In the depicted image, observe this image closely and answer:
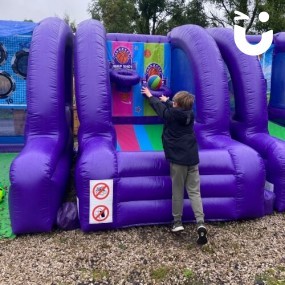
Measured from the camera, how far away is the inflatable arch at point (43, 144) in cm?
288

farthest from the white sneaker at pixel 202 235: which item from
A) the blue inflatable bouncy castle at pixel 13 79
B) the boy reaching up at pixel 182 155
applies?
the blue inflatable bouncy castle at pixel 13 79

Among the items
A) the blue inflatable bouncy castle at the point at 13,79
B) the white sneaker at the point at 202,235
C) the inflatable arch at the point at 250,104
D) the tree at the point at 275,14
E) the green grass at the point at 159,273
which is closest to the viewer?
the green grass at the point at 159,273

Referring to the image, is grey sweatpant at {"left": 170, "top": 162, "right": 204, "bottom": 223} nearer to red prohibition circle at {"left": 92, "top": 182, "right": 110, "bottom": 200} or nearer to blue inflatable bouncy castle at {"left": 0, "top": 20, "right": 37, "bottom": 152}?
red prohibition circle at {"left": 92, "top": 182, "right": 110, "bottom": 200}

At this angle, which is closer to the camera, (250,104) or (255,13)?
(250,104)

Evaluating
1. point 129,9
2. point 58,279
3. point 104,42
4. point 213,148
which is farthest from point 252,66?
point 129,9

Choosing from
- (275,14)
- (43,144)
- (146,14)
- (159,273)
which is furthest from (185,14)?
(159,273)

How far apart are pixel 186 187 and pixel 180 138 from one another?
42cm

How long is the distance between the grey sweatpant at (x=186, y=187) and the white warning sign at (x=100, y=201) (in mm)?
512

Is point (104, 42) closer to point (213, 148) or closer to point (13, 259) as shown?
point (213, 148)

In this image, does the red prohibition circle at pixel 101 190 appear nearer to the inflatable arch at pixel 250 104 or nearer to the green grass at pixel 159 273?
the green grass at pixel 159 273

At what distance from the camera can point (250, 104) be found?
404 cm

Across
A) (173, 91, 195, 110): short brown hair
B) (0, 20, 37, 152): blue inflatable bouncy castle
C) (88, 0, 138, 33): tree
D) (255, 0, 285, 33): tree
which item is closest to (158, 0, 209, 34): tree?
(88, 0, 138, 33): tree

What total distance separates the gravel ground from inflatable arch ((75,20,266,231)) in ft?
0.53

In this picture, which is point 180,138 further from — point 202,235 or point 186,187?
point 202,235
